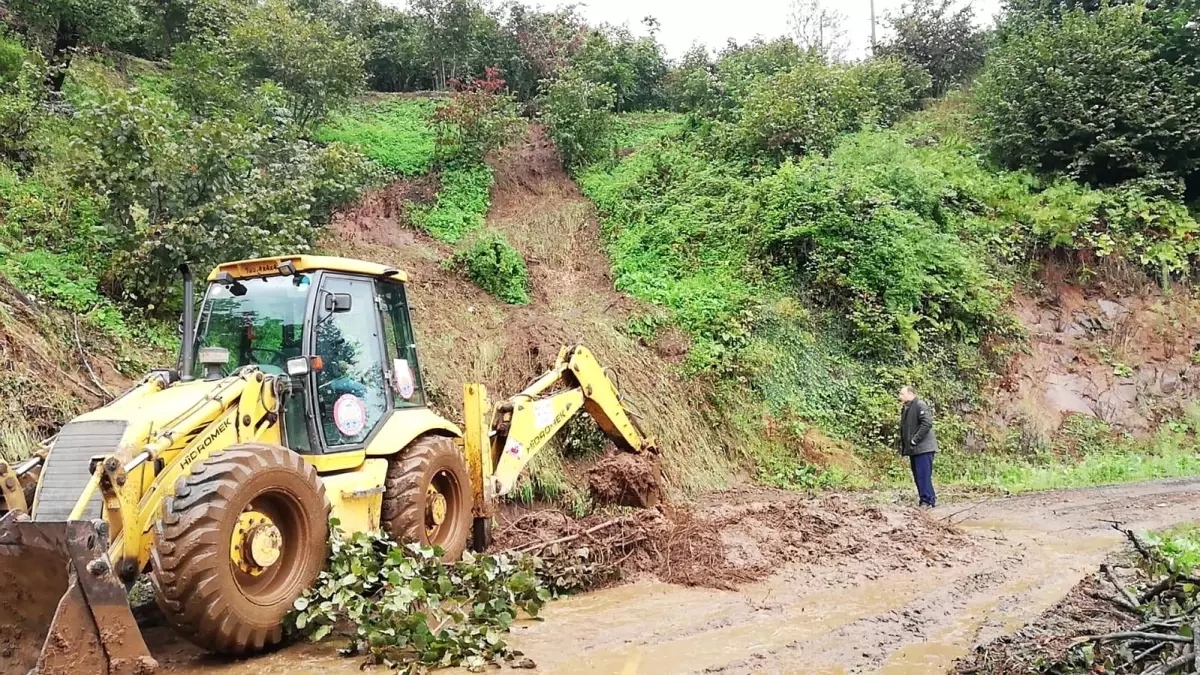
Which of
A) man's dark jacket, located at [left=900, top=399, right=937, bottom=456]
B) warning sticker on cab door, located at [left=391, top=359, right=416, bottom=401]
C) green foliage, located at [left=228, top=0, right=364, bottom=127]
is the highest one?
green foliage, located at [left=228, top=0, right=364, bottom=127]

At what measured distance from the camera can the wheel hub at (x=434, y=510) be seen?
19.8 ft

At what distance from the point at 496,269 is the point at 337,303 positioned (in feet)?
27.2

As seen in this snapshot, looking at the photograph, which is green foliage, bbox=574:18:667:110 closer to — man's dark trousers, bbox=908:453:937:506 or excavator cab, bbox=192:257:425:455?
man's dark trousers, bbox=908:453:937:506

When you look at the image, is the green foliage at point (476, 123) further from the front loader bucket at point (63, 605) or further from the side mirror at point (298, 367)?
the front loader bucket at point (63, 605)

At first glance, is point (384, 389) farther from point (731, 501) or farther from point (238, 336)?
point (731, 501)

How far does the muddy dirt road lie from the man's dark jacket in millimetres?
1762

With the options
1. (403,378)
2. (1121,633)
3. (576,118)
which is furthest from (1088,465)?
(576,118)

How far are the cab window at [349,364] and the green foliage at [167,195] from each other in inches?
165

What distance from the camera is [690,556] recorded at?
21.9 ft

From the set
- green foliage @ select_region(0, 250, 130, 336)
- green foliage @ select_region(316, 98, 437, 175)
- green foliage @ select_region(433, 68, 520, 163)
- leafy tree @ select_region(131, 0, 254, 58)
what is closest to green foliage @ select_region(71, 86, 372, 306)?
green foliage @ select_region(0, 250, 130, 336)

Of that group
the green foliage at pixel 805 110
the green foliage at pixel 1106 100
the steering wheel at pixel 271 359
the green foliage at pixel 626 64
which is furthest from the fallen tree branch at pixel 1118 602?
the green foliage at pixel 626 64

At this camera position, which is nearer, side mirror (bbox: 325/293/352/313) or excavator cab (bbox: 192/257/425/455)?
excavator cab (bbox: 192/257/425/455)

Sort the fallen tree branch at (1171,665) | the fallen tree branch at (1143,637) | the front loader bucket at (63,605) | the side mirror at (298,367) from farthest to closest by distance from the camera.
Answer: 1. the side mirror at (298,367)
2. the front loader bucket at (63,605)
3. the fallen tree branch at (1143,637)
4. the fallen tree branch at (1171,665)

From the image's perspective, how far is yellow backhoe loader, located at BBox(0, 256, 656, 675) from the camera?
12.9ft
